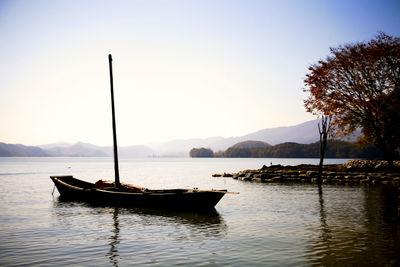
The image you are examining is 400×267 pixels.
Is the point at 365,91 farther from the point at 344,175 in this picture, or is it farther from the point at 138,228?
the point at 138,228

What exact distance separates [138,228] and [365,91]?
2889 cm

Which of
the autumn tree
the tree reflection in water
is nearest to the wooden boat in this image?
the tree reflection in water

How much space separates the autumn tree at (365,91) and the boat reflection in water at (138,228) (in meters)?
23.1

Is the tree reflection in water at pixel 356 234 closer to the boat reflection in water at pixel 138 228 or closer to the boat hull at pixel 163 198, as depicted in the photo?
the boat reflection in water at pixel 138 228

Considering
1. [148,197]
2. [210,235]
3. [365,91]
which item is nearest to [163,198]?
[148,197]

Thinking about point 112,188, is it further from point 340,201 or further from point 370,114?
point 370,114

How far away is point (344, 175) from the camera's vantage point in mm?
39500

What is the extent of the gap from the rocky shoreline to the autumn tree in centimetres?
224

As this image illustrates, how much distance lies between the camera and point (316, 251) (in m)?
11.6

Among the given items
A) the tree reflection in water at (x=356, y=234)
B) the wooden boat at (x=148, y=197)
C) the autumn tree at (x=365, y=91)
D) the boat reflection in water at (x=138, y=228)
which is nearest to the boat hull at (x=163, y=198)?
the wooden boat at (x=148, y=197)

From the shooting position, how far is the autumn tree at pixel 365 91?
34156mm

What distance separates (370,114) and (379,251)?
2766 centimetres

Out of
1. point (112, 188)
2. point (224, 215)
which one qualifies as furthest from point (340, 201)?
point (112, 188)

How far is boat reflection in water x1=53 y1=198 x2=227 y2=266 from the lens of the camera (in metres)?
12.4
